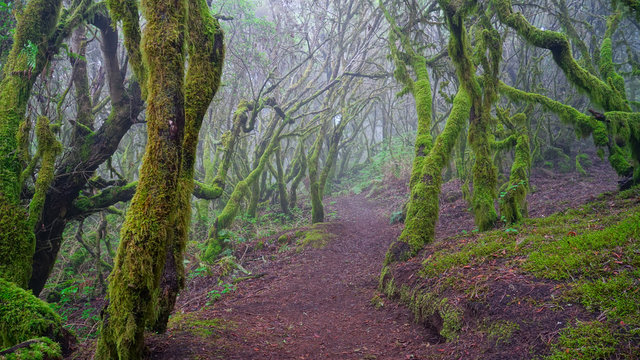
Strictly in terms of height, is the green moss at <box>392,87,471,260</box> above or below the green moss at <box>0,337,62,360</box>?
above

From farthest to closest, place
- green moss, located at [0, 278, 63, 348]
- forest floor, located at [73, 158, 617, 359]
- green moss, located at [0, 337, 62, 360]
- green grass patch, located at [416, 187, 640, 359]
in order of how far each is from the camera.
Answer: forest floor, located at [73, 158, 617, 359], green moss, located at [0, 278, 63, 348], green moss, located at [0, 337, 62, 360], green grass patch, located at [416, 187, 640, 359]

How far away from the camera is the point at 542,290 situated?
10.2 ft

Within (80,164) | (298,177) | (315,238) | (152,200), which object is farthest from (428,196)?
(298,177)

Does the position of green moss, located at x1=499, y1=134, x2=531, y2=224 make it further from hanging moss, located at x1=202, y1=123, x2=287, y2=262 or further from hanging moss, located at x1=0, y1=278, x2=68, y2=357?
hanging moss, located at x1=202, y1=123, x2=287, y2=262

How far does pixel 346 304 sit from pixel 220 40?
179 inches

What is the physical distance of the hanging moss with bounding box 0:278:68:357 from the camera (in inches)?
131

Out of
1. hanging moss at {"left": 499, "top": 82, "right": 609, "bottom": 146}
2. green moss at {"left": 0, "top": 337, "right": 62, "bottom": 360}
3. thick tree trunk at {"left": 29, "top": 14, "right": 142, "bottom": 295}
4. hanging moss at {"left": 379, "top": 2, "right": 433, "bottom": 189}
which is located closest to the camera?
green moss at {"left": 0, "top": 337, "right": 62, "bottom": 360}

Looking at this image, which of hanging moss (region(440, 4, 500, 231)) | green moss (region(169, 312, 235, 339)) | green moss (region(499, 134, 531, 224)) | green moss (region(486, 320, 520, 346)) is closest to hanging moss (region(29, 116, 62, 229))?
green moss (region(169, 312, 235, 339))

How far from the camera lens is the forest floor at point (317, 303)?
367cm

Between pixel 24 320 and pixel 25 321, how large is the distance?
0.07 feet

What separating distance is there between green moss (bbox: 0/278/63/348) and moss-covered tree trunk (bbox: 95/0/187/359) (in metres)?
1.17

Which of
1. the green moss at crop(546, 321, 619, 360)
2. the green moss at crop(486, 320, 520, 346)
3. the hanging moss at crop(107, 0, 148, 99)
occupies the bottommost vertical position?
the green moss at crop(486, 320, 520, 346)

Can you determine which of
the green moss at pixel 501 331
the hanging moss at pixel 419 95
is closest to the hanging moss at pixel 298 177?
the hanging moss at pixel 419 95

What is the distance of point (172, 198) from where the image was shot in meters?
2.86
